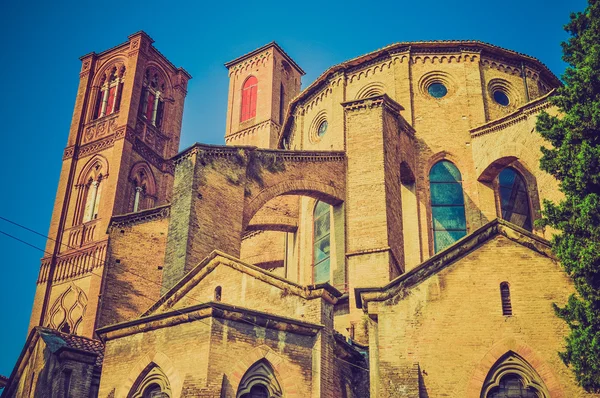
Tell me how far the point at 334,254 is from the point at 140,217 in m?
6.05

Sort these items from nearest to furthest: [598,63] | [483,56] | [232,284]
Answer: [598,63] < [232,284] < [483,56]

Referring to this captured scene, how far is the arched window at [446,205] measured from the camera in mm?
19750

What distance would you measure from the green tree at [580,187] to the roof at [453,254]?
36 cm

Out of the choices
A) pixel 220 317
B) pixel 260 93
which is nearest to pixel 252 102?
pixel 260 93

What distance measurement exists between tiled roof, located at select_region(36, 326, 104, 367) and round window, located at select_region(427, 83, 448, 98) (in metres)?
11.9

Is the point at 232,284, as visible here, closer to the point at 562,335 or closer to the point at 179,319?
the point at 179,319

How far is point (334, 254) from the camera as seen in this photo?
19.7m

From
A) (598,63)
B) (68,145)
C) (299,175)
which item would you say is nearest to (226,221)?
(299,175)

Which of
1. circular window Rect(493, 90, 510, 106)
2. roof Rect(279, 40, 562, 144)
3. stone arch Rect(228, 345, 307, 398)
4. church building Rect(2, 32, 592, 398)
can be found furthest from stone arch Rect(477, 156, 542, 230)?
stone arch Rect(228, 345, 307, 398)

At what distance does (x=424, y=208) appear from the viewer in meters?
19.9

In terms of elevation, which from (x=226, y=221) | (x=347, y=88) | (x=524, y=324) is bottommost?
(x=524, y=324)

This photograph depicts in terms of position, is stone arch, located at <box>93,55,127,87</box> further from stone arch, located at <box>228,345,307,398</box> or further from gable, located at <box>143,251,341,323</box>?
stone arch, located at <box>228,345,307,398</box>

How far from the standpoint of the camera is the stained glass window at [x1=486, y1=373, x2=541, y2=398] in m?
11.8

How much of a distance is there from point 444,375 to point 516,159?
930cm
